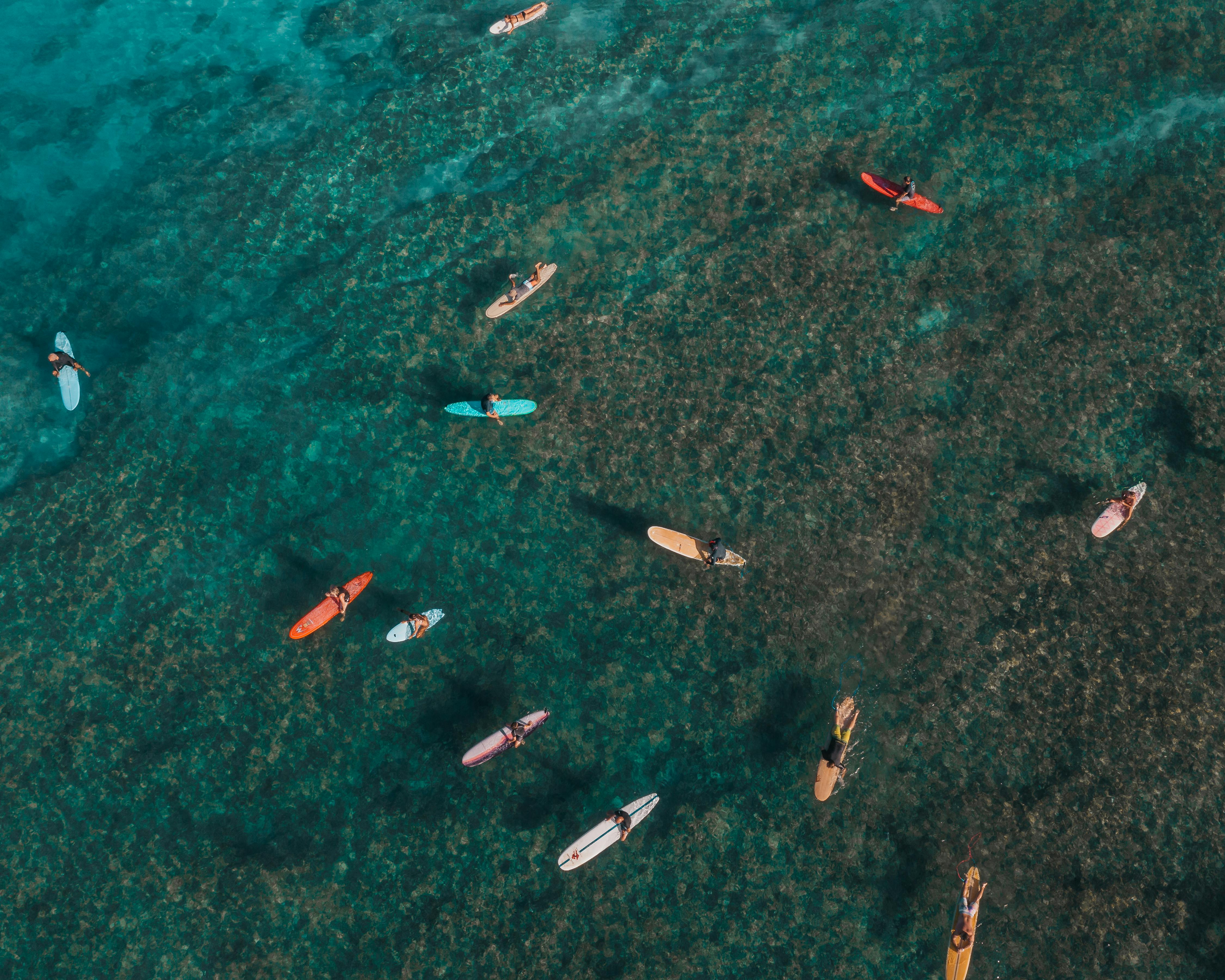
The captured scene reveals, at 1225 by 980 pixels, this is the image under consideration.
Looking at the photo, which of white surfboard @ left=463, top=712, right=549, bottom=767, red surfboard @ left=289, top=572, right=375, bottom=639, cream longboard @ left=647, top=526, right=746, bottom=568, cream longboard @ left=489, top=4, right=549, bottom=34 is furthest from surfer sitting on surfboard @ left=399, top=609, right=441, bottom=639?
cream longboard @ left=489, top=4, right=549, bottom=34

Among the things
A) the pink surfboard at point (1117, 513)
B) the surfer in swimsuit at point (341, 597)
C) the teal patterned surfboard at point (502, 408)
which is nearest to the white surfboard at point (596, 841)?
the surfer in swimsuit at point (341, 597)

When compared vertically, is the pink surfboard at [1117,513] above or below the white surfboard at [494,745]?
below

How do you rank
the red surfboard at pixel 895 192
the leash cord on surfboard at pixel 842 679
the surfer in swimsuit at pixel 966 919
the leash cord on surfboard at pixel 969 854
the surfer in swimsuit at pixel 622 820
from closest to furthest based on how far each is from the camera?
the surfer in swimsuit at pixel 966 919, the surfer in swimsuit at pixel 622 820, the leash cord on surfboard at pixel 969 854, the leash cord on surfboard at pixel 842 679, the red surfboard at pixel 895 192

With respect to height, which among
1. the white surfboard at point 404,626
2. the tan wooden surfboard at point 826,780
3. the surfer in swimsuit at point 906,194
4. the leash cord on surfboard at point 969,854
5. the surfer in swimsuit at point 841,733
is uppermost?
the surfer in swimsuit at point 906,194

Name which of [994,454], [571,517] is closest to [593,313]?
[571,517]

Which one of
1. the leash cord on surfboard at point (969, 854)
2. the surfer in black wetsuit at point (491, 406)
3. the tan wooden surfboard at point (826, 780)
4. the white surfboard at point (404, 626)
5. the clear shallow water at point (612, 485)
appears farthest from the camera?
the surfer in black wetsuit at point (491, 406)

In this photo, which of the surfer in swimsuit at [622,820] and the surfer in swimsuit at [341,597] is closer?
the surfer in swimsuit at [622,820]

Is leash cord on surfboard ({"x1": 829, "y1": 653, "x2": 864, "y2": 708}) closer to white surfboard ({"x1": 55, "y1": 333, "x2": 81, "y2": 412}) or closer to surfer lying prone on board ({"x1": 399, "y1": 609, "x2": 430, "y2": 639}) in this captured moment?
surfer lying prone on board ({"x1": 399, "y1": 609, "x2": 430, "y2": 639})

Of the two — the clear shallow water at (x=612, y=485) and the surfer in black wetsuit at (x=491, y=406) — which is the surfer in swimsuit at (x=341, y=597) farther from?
the surfer in black wetsuit at (x=491, y=406)
